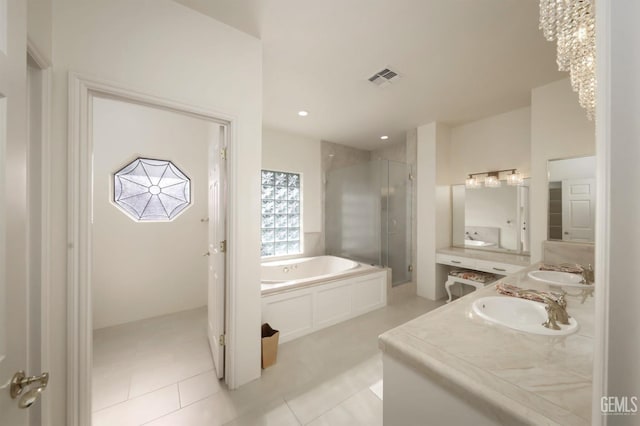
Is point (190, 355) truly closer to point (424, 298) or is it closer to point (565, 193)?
point (424, 298)

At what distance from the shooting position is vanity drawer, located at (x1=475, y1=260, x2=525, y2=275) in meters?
2.54

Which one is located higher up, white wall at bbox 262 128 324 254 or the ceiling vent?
the ceiling vent

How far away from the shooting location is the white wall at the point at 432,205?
3.30 metres

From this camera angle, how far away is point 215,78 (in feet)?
5.07

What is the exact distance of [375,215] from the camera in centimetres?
343

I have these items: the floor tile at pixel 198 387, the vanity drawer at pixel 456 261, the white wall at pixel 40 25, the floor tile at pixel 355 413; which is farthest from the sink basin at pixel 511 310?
the white wall at pixel 40 25

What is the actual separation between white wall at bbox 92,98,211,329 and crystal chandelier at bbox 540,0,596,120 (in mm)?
2498

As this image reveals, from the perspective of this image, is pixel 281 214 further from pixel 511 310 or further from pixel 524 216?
pixel 524 216

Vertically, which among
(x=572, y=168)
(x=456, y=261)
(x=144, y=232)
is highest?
(x=572, y=168)

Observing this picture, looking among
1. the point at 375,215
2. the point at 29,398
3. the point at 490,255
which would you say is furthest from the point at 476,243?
the point at 29,398

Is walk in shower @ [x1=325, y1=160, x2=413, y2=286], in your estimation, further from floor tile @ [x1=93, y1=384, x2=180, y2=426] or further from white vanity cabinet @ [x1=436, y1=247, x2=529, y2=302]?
floor tile @ [x1=93, y1=384, x2=180, y2=426]

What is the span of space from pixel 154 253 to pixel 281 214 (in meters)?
1.83

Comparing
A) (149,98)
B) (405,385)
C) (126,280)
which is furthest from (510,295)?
(126,280)

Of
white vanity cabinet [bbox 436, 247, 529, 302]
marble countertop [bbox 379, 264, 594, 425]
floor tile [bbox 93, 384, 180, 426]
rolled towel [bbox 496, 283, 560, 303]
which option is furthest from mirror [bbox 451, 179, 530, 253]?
floor tile [bbox 93, 384, 180, 426]
